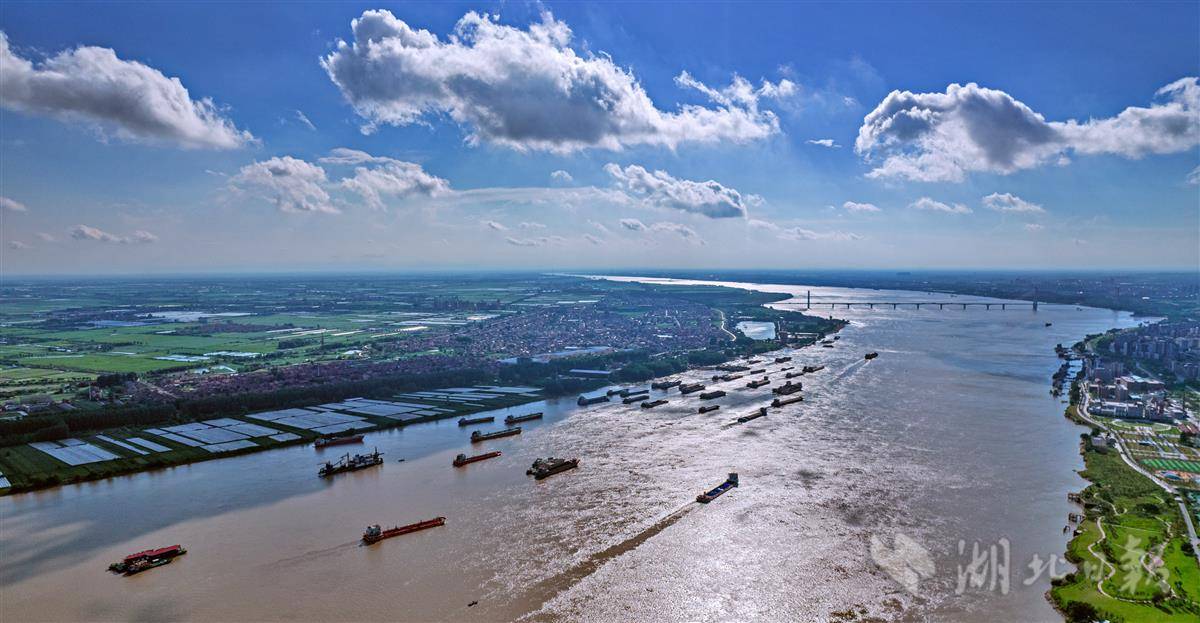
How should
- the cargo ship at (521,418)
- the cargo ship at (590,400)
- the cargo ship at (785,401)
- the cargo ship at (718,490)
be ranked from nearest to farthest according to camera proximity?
the cargo ship at (718,490) < the cargo ship at (521,418) < the cargo ship at (785,401) < the cargo ship at (590,400)

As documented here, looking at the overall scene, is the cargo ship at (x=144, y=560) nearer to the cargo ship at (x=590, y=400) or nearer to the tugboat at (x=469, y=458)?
the tugboat at (x=469, y=458)

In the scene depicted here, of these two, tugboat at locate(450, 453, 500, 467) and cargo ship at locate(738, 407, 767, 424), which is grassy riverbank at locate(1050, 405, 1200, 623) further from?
tugboat at locate(450, 453, 500, 467)

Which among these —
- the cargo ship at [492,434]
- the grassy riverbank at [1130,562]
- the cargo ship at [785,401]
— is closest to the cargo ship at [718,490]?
the grassy riverbank at [1130,562]

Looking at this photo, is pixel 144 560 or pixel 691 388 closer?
pixel 144 560

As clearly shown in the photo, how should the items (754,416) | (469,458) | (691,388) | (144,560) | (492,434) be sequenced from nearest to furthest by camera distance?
(144,560), (469,458), (492,434), (754,416), (691,388)

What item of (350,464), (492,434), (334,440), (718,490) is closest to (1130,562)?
(718,490)

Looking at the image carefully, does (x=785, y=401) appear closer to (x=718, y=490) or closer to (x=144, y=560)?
(x=718, y=490)

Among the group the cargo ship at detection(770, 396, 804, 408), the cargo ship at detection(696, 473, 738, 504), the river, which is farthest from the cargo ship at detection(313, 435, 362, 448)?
the cargo ship at detection(770, 396, 804, 408)
